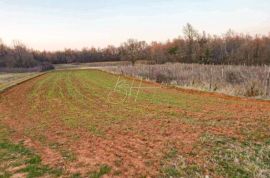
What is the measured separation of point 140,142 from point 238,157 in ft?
7.71

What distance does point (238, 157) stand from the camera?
542 centimetres

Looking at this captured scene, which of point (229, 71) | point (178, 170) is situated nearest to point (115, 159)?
point (178, 170)

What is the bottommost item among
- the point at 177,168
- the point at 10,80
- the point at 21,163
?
the point at 10,80

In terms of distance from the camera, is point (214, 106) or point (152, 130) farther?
point (214, 106)

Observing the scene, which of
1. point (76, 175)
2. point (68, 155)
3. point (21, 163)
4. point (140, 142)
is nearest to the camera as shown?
point (76, 175)

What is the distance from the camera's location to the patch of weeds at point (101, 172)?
4.95 meters

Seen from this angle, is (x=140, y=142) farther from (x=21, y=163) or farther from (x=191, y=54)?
(x=191, y=54)

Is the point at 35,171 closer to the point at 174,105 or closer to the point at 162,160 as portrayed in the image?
the point at 162,160

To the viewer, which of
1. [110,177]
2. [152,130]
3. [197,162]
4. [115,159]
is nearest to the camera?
[110,177]

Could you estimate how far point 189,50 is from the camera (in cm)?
5903

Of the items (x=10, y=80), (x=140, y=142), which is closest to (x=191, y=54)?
(x=10, y=80)

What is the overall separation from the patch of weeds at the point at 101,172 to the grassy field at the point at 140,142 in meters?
0.02

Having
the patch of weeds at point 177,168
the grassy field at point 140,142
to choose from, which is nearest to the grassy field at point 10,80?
the grassy field at point 140,142

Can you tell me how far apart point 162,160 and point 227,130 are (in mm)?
2788
